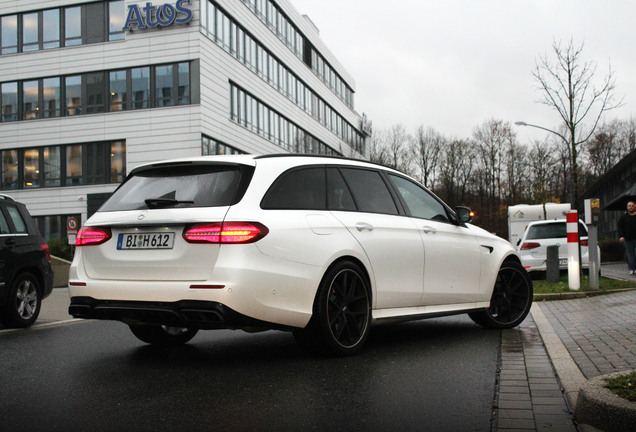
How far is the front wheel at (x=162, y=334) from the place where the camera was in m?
6.74

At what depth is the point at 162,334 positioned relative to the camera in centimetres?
686

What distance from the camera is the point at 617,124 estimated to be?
71.2 meters

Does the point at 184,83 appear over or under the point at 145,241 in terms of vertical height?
over

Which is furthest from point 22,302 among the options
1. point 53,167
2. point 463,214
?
point 53,167

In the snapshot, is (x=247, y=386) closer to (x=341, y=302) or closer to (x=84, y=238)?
(x=341, y=302)

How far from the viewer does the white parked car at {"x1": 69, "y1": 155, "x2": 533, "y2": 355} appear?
5.28m

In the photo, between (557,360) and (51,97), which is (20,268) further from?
(51,97)

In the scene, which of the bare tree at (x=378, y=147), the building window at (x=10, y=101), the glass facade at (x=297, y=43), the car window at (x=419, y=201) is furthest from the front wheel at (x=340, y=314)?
the bare tree at (x=378, y=147)

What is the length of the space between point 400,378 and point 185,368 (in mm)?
1667

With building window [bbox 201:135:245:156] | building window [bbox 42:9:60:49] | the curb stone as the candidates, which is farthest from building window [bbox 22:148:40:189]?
the curb stone

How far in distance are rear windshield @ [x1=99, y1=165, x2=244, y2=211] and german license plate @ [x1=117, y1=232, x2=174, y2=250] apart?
226 millimetres

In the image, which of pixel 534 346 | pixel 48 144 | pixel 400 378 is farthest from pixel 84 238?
pixel 48 144

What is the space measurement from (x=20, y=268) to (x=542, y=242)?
12.7m

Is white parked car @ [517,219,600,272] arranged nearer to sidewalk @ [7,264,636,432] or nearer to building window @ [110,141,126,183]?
sidewalk @ [7,264,636,432]
